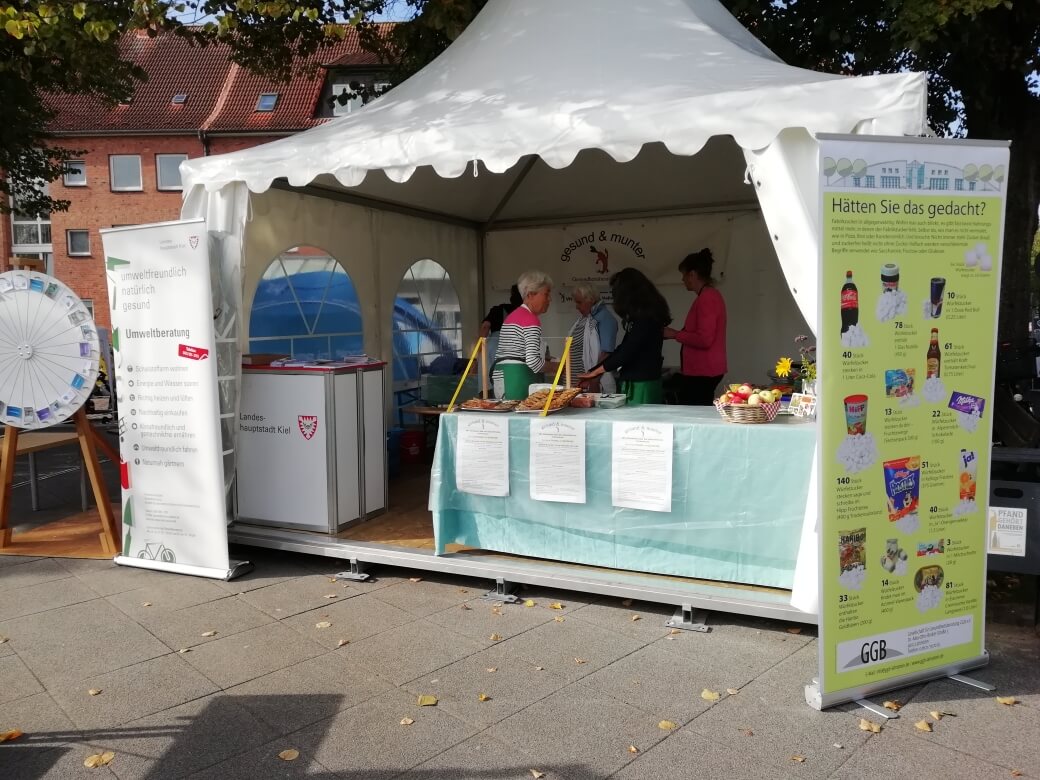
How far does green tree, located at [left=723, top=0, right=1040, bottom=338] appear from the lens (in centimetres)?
661

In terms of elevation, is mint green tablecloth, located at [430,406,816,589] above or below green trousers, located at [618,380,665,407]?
below

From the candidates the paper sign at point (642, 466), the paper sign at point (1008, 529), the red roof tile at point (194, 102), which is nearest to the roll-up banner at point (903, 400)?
the paper sign at point (1008, 529)

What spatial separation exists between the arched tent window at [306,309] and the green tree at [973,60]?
4.05m

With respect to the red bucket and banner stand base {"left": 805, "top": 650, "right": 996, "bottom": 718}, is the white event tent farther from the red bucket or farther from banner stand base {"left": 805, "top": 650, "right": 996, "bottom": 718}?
banner stand base {"left": 805, "top": 650, "right": 996, "bottom": 718}

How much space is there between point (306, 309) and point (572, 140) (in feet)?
10.3

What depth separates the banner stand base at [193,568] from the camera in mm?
4668

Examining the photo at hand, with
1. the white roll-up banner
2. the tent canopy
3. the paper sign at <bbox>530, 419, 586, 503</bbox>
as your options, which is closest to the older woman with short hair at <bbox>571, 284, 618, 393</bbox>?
the tent canopy

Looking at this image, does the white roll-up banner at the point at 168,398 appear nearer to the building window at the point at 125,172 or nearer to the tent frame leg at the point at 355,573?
the tent frame leg at the point at 355,573

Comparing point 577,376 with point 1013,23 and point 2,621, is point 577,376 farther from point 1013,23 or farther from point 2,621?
point 1013,23

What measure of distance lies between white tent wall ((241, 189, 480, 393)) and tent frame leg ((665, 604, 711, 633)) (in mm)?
3048

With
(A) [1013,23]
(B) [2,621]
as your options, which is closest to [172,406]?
(B) [2,621]

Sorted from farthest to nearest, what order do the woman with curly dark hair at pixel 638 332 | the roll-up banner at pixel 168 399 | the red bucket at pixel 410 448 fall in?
the red bucket at pixel 410 448, the woman with curly dark hair at pixel 638 332, the roll-up banner at pixel 168 399

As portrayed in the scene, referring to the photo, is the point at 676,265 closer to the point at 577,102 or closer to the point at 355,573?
→ the point at 577,102

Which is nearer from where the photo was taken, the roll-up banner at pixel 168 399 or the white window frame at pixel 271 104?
the roll-up banner at pixel 168 399
